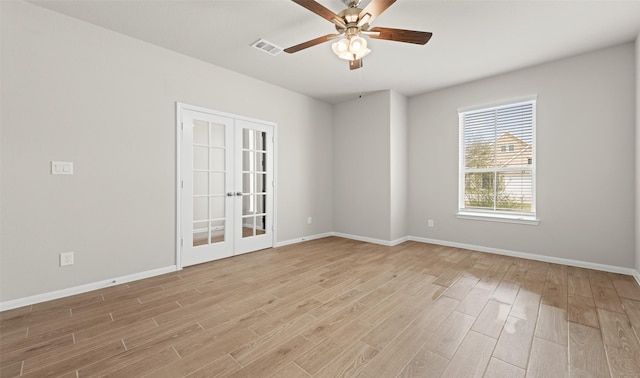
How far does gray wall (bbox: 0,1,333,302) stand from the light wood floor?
1.35ft

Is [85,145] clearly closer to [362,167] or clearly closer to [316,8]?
[316,8]

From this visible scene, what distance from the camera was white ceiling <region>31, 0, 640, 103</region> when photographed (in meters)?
2.51

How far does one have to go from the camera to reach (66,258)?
2646 mm

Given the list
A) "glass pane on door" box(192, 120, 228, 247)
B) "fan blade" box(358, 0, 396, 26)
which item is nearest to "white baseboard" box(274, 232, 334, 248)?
"glass pane on door" box(192, 120, 228, 247)

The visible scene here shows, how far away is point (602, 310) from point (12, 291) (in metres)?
5.21

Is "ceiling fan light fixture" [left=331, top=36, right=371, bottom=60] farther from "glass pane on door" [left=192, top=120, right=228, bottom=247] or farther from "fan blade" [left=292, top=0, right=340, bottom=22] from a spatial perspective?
"glass pane on door" [left=192, top=120, right=228, bottom=247]

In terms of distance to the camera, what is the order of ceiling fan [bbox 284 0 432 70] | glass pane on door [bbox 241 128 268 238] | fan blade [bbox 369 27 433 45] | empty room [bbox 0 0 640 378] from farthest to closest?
1. glass pane on door [bbox 241 128 268 238]
2. fan blade [bbox 369 27 433 45]
3. ceiling fan [bbox 284 0 432 70]
4. empty room [bbox 0 0 640 378]

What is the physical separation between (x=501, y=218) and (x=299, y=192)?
3.35 metres

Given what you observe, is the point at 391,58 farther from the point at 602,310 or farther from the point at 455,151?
the point at 602,310

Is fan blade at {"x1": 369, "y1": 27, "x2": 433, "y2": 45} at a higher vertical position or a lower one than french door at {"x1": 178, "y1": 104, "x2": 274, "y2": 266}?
higher

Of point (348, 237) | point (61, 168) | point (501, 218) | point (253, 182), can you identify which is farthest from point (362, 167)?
point (61, 168)

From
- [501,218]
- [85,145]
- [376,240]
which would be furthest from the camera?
[376,240]

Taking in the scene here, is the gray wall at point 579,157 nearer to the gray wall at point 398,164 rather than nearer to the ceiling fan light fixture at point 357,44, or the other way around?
the gray wall at point 398,164

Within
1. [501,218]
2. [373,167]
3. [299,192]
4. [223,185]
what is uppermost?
[373,167]
